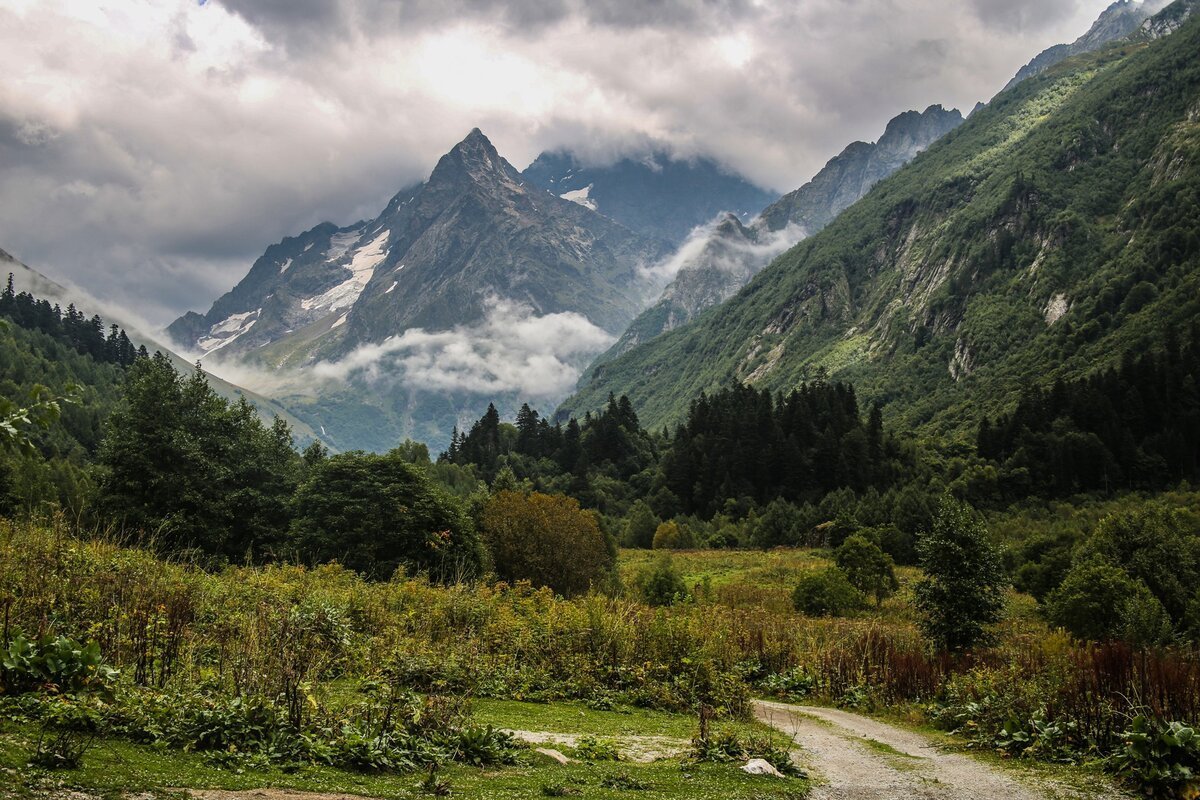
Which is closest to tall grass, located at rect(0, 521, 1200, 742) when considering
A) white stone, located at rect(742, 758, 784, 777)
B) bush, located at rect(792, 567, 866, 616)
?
white stone, located at rect(742, 758, 784, 777)

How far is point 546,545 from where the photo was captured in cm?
5625

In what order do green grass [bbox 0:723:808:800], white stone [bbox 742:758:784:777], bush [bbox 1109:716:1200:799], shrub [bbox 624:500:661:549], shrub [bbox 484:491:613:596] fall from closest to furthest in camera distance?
1. green grass [bbox 0:723:808:800]
2. bush [bbox 1109:716:1200:799]
3. white stone [bbox 742:758:784:777]
4. shrub [bbox 484:491:613:596]
5. shrub [bbox 624:500:661:549]

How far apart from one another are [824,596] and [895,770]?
31.5m

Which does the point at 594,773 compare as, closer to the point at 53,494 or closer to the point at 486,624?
the point at 486,624

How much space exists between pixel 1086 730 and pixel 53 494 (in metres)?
74.8

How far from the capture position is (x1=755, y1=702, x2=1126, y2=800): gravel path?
44.7 feet

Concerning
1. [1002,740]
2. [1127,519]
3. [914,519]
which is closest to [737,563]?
[914,519]

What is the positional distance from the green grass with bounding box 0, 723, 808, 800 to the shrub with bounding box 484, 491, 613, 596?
4101 cm

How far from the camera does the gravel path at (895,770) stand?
1361cm

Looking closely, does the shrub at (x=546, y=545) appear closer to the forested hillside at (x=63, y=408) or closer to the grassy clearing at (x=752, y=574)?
the grassy clearing at (x=752, y=574)

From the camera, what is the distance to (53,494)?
64.6m

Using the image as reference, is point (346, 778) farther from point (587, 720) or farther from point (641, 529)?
point (641, 529)

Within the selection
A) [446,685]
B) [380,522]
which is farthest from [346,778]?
[380,522]

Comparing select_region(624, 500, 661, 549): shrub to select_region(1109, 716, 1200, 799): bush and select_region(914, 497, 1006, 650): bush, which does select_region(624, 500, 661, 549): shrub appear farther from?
select_region(1109, 716, 1200, 799): bush
